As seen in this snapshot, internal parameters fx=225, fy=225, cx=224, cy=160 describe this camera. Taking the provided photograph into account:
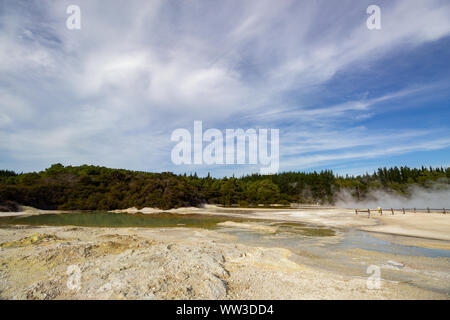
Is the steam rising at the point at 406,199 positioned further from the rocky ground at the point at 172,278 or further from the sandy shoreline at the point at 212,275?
the rocky ground at the point at 172,278

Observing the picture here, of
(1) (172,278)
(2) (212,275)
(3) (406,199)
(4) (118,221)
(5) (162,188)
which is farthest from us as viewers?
(3) (406,199)

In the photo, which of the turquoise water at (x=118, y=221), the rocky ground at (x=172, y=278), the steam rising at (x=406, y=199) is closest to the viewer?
the rocky ground at (x=172, y=278)

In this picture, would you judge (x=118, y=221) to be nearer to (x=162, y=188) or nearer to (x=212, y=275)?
(x=212, y=275)

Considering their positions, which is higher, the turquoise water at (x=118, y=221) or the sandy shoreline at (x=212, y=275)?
the sandy shoreline at (x=212, y=275)

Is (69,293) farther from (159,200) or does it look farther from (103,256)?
(159,200)

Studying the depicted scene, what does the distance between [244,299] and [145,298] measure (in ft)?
12.4

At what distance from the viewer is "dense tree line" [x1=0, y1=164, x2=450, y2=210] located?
81750mm

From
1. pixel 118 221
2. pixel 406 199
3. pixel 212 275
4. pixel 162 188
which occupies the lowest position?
pixel 118 221

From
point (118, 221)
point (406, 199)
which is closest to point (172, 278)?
point (118, 221)

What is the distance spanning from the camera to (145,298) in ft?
27.5

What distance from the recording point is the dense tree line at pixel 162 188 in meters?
81.8

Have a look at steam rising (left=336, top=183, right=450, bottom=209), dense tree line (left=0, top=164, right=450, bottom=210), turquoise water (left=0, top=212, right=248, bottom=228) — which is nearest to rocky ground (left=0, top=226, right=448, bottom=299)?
turquoise water (left=0, top=212, right=248, bottom=228)

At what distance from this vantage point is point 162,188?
92.0 meters

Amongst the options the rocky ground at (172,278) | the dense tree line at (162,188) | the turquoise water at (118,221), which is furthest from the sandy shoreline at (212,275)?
the dense tree line at (162,188)
